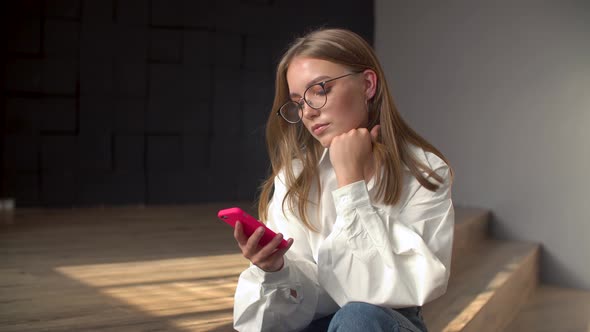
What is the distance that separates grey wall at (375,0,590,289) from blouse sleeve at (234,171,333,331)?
255cm

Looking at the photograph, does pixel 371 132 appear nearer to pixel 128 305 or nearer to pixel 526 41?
pixel 128 305

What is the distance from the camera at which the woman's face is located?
4.79ft

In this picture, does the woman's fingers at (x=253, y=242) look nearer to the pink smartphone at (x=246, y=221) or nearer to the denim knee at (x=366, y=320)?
the pink smartphone at (x=246, y=221)

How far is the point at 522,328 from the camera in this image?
9.31 ft

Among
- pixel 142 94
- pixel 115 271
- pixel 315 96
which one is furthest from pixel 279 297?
pixel 142 94

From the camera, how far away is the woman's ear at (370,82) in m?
1.52

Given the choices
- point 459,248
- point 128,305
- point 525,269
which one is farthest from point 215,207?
point 128,305

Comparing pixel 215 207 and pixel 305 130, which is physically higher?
pixel 305 130

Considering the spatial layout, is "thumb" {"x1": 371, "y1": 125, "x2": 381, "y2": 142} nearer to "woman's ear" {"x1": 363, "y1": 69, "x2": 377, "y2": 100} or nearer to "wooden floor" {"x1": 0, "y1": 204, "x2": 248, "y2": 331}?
"woman's ear" {"x1": 363, "y1": 69, "x2": 377, "y2": 100}

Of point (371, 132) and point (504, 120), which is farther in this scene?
point (504, 120)

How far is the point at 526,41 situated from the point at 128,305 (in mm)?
2820

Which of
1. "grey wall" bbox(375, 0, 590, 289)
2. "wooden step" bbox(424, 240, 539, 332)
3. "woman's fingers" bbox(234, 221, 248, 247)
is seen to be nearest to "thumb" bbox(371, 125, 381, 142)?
"woman's fingers" bbox(234, 221, 248, 247)

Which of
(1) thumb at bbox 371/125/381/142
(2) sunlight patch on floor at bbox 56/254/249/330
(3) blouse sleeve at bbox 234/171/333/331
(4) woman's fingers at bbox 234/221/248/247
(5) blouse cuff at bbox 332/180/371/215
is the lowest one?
(2) sunlight patch on floor at bbox 56/254/249/330

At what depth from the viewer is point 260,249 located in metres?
1.30
